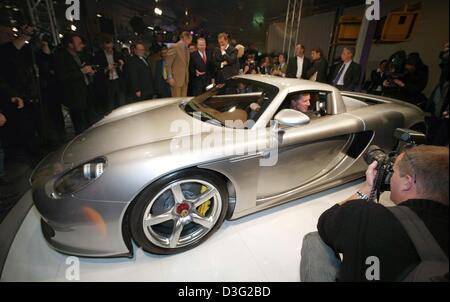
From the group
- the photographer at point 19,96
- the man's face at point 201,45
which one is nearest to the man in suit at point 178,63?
the man's face at point 201,45

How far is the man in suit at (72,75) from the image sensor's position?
315 centimetres

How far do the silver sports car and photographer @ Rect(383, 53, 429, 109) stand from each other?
226mm

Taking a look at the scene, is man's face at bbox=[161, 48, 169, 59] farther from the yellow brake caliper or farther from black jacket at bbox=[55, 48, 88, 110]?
the yellow brake caliper

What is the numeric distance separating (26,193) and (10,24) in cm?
182

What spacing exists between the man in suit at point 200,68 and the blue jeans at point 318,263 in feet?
12.5

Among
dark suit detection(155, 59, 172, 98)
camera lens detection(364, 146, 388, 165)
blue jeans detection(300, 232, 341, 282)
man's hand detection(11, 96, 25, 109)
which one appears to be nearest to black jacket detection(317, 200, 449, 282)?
blue jeans detection(300, 232, 341, 282)

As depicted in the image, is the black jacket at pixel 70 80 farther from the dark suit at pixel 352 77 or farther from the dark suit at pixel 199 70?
the dark suit at pixel 352 77

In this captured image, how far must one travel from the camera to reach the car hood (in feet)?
5.36

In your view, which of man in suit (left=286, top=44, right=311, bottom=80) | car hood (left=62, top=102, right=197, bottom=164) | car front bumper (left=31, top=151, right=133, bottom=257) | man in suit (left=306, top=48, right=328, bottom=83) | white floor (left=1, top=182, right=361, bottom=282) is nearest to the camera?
car front bumper (left=31, top=151, right=133, bottom=257)

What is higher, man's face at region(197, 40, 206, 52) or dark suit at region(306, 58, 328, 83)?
man's face at region(197, 40, 206, 52)

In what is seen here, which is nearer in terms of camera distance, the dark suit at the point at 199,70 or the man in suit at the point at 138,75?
the man in suit at the point at 138,75

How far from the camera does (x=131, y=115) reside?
2.29 metres

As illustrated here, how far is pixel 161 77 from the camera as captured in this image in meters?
4.30
